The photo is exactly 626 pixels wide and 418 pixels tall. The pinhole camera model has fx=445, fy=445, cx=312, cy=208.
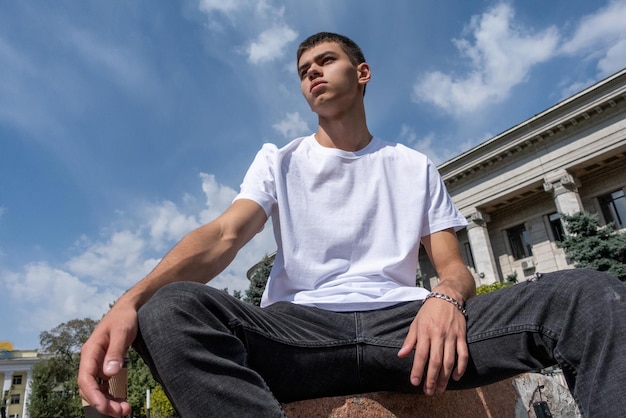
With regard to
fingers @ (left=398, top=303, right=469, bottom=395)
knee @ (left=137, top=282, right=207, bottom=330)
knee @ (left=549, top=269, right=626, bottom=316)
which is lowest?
fingers @ (left=398, top=303, right=469, bottom=395)

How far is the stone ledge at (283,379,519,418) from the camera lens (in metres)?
1.54

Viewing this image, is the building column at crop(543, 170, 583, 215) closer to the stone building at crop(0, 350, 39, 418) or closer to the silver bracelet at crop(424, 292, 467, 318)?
the silver bracelet at crop(424, 292, 467, 318)

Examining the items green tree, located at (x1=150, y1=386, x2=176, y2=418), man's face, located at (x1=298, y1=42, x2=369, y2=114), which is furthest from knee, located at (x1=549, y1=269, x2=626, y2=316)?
green tree, located at (x1=150, y1=386, x2=176, y2=418)

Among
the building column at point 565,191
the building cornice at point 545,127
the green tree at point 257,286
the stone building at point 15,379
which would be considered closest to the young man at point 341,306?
the green tree at point 257,286

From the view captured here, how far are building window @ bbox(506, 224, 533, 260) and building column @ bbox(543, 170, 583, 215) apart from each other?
14.0ft

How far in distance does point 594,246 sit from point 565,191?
5127 millimetres

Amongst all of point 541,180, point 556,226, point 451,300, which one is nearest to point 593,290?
point 451,300

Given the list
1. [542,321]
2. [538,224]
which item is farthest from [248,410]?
[538,224]

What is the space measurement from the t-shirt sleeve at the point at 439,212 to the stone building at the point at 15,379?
7273 centimetres

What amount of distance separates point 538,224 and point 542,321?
28.1 meters

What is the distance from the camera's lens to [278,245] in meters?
2.07

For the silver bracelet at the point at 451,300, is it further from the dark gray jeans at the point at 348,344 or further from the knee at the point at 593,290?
the knee at the point at 593,290

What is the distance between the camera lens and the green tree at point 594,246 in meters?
18.2

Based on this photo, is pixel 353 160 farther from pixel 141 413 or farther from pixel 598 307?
pixel 141 413
